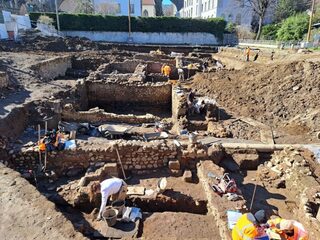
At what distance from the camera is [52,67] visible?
56.7ft

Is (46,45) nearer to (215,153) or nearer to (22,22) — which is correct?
(22,22)

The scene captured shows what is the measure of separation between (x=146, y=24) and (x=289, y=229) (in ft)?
115

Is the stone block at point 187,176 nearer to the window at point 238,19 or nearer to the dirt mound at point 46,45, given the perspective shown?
the dirt mound at point 46,45

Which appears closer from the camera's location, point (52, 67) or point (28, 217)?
point (28, 217)

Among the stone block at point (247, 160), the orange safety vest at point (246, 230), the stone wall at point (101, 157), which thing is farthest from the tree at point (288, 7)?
the orange safety vest at point (246, 230)

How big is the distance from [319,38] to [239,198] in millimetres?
22360

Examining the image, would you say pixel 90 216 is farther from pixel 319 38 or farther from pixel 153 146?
pixel 319 38

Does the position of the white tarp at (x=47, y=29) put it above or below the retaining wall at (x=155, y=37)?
above

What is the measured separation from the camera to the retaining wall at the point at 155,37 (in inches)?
1387

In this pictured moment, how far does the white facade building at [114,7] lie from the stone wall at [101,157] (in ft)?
133

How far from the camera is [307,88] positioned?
1228cm

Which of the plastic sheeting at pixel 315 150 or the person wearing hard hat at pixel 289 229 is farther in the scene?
the plastic sheeting at pixel 315 150

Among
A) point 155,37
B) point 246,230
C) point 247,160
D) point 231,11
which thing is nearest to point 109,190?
point 246,230

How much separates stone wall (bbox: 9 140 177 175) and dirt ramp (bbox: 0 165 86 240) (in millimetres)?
2063
